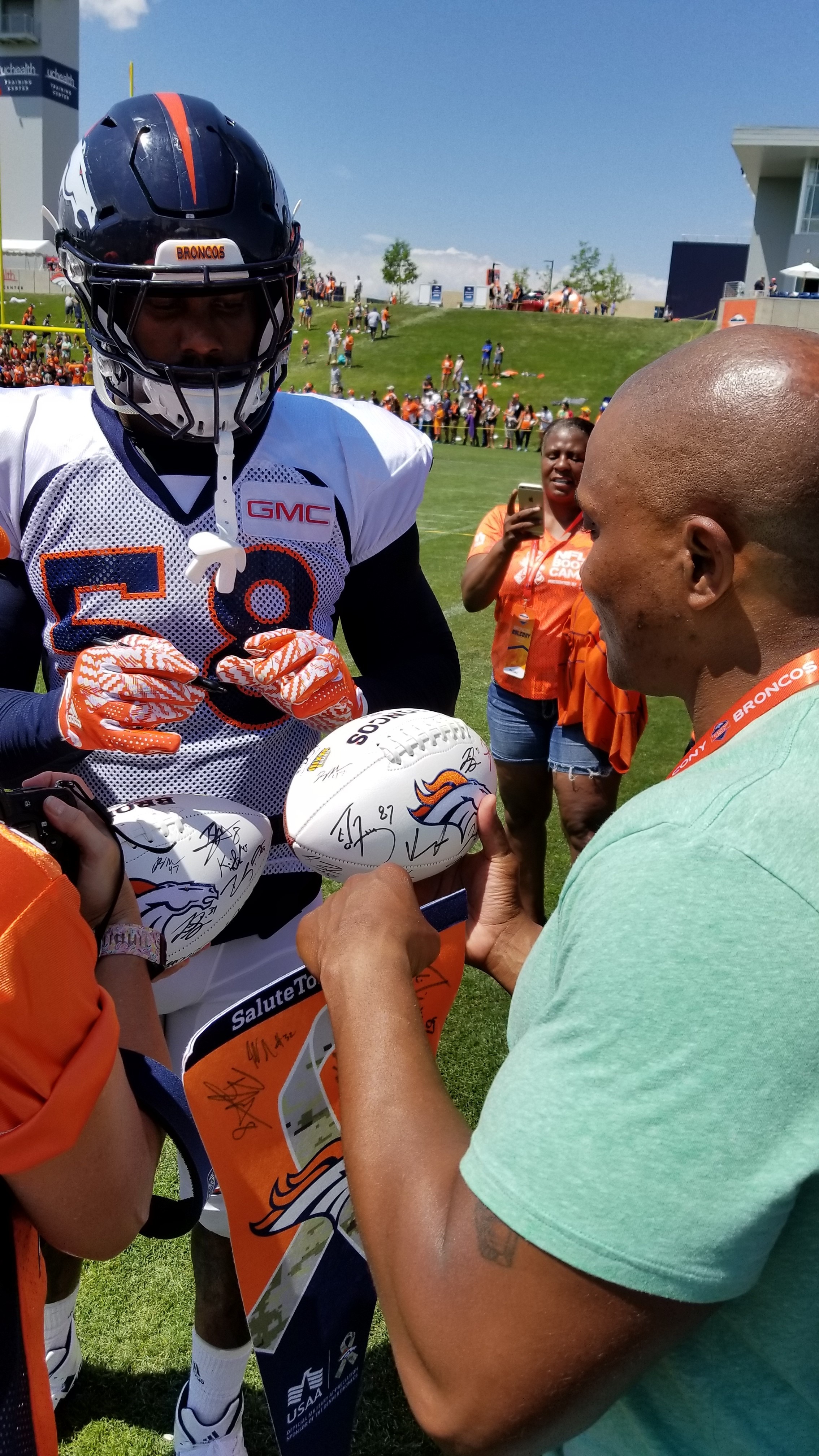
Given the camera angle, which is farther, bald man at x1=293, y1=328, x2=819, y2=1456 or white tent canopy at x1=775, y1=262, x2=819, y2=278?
white tent canopy at x1=775, y1=262, x2=819, y2=278

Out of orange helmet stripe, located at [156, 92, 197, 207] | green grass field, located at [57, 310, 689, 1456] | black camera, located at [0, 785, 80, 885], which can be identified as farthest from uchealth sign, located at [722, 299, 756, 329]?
black camera, located at [0, 785, 80, 885]

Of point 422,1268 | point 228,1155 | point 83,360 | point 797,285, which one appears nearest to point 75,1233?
point 228,1155

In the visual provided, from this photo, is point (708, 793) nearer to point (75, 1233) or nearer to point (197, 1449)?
point (75, 1233)

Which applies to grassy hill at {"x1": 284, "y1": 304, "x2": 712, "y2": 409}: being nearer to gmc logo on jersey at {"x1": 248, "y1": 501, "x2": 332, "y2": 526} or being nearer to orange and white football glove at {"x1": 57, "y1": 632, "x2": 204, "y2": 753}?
gmc logo on jersey at {"x1": 248, "y1": 501, "x2": 332, "y2": 526}

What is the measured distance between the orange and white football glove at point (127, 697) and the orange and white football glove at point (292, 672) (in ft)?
0.37

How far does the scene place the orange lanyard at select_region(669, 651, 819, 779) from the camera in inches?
39.1

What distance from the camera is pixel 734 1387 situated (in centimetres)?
93

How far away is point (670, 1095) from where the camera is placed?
2.58ft

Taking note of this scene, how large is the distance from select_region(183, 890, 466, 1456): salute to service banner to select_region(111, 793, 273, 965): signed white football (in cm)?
26

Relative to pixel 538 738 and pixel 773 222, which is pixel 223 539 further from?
pixel 773 222

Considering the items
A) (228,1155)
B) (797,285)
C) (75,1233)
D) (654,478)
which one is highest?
(797,285)

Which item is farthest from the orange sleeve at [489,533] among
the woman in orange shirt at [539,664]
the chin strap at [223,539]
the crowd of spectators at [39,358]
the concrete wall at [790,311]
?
the concrete wall at [790,311]

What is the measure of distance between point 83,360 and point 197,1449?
1502 inches

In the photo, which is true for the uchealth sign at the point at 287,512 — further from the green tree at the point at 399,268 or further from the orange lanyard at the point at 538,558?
the green tree at the point at 399,268
